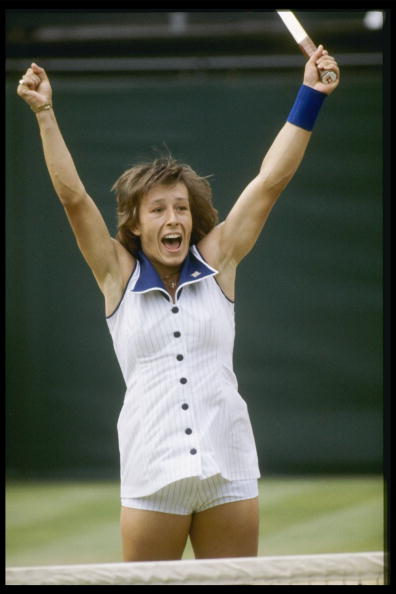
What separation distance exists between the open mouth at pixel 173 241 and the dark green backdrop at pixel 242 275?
104 inches

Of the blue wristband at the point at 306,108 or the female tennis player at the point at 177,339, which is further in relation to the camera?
the blue wristband at the point at 306,108

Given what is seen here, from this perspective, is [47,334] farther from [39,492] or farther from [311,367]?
[311,367]

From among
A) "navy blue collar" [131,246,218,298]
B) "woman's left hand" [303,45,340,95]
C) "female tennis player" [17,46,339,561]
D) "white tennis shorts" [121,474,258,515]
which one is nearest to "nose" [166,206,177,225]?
"female tennis player" [17,46,339,561]

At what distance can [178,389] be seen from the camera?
2488 mm

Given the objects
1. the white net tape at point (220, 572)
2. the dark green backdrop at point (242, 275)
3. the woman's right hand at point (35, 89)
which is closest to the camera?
the white net tape at point (220, 572)

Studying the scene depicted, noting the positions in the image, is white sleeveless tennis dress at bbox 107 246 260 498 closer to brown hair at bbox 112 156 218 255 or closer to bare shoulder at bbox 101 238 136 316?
bare shoulder at bbox 101 238 136 316

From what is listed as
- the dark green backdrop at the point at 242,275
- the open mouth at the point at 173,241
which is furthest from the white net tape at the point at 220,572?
the dark green backdrop at the point at 242,275

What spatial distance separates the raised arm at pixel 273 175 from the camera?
104 inches

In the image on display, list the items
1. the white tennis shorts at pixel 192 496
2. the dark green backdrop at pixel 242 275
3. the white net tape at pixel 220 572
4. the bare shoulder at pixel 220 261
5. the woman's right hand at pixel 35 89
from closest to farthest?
the white net tape at pixel 220 572 < the white tennis shorts at pixel 192 496 < the woman's right hand at pixel 35 89 < the bare shoulder at pixel 220 261 < the dark green backdrop at pixel 242 275

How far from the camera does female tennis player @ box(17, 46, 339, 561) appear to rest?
248 cm

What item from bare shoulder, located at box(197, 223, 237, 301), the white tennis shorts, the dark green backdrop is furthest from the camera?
the dark green backdrop

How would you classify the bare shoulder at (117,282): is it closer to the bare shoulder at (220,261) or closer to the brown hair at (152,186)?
the brown hair at (152,186)

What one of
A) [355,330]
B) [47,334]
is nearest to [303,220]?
[355,330]

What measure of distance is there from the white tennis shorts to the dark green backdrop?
2.74 m
